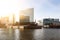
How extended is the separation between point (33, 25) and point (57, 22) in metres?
3.31

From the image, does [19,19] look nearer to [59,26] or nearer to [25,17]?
[25,17]

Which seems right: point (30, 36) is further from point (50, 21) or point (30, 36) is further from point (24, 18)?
point (24, 18)

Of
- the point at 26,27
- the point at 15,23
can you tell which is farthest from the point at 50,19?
the point at 15,23

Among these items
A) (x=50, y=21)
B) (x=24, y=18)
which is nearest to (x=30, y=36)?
(x=50, y=21)

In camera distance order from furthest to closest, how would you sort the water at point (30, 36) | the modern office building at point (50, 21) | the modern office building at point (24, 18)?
1. the modern office building at point (24, 18)
2. the modern office building at point (50, 21)
3. the water at point (30, 36)

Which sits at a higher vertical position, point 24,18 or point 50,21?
point 24,18

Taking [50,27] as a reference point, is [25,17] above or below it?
above

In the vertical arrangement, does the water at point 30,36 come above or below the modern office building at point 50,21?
below

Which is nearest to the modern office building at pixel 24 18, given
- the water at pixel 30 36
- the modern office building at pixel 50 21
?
the modern office building at pixel 50 21

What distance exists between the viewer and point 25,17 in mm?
19125

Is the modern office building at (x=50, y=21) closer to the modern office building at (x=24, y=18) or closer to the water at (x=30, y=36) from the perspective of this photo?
the modern office building at (x=24, y=18)

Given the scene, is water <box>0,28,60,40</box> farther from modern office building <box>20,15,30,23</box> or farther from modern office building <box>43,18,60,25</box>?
modern office building <box>20,15,30,23</box>

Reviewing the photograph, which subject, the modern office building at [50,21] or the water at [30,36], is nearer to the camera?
the water at [30,36]

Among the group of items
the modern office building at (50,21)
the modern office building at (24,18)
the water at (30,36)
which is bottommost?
the water at (30,36)
